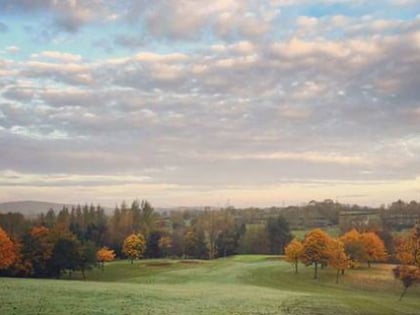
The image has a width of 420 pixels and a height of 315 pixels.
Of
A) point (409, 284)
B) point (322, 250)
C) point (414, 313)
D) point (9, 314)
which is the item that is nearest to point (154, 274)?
point (322, 250)

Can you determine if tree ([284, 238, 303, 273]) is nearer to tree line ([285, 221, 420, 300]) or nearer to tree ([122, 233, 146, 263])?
tree line ([285, 221, 420, 300])

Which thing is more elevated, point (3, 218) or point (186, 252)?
point (3, 218)

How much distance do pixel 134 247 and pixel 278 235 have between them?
50.3 meters

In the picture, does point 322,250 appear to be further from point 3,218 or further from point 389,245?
point 3,218

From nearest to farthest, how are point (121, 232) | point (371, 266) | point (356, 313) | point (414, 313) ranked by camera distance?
point (356, 313)
point (414, 313)
point (371, 266)
point (121, 232)

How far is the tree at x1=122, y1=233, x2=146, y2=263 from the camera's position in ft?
465

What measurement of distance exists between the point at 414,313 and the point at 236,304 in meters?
18.1

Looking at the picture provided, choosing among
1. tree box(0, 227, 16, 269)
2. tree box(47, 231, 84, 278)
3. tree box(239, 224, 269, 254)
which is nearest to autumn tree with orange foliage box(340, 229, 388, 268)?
tree box(239, 224, 269, 254)

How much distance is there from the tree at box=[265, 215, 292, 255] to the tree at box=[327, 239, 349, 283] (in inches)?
2527

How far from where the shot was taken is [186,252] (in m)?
164

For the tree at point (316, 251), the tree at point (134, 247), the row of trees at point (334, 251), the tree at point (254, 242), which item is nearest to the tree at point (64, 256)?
the tree at point (134, 247)

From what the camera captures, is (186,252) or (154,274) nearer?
(154,274)

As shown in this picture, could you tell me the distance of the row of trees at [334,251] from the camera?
9888 cm

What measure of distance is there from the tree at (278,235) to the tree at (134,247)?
146 ft
